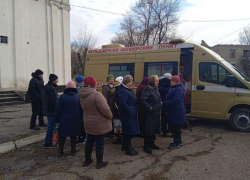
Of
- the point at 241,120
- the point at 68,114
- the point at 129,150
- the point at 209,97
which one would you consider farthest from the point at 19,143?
the point at 241,120

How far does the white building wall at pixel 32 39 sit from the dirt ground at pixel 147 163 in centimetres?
1061

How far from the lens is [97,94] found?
370cm

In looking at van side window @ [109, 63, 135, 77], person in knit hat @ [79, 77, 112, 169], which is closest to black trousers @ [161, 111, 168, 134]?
person in knit hat @ [79, 77, 112, 169]

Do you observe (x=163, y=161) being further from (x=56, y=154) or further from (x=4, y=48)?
(x=4, y=48)

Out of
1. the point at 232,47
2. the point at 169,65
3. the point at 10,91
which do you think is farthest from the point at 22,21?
the point at 232,47

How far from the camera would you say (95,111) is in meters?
3.70

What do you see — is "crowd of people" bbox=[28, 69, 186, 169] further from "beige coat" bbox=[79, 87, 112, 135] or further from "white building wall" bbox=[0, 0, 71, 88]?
"white building wall" bbox=[0, 0, 71, 88]

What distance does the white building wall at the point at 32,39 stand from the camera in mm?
13664

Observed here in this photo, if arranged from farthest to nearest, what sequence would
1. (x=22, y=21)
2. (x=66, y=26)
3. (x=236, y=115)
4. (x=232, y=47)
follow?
(x=232, y=47) → (x=66, y=26) → (x=22, y=21) → (x=236, y=115)

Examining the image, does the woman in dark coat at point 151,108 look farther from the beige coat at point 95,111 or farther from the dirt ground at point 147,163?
the beige coat at point 95,111

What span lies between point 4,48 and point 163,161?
13.2 m

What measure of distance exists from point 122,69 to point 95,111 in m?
4.33

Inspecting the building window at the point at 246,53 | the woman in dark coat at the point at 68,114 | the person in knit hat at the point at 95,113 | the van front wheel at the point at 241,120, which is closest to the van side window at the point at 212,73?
the van front wheel at the point at 241,120

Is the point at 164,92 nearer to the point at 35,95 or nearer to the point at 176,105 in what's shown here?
the point at 176,105
